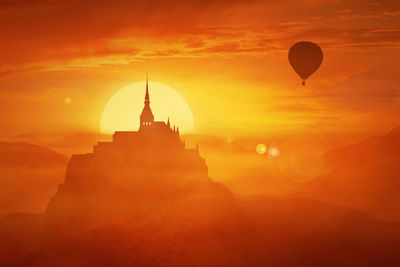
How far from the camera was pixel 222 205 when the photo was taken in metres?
161

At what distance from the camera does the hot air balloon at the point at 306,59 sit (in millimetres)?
70500

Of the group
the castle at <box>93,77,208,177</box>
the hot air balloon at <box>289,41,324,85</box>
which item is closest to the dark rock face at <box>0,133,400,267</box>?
the castle at <box>93,77,208,177</box>

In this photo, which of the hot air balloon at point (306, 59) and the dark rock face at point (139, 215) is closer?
the hot air balloon at point (306, 59)

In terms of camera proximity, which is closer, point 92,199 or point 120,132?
point 120,132

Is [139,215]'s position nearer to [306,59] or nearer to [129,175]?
[129,175]

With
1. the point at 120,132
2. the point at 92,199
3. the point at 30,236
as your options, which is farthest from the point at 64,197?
the point at 30,236

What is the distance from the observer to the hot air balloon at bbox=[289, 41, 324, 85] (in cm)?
7050

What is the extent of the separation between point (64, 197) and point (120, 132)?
31.4 meters

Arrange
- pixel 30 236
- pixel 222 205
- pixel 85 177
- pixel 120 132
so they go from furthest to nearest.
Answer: pixel 30 236 < pixel 222 205 < pixel 85 177 < pixel 120 132

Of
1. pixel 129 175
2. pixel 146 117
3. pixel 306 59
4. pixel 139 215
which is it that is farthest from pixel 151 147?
pixel 306 59

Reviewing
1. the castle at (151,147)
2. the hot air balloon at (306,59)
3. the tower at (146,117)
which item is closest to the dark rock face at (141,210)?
the castle at (151,147)

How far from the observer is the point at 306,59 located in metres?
70.8

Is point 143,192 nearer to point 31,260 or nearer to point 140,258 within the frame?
point 140,258

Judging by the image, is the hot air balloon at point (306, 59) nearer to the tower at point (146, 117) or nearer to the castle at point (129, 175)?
the castle at point (129, 175)
